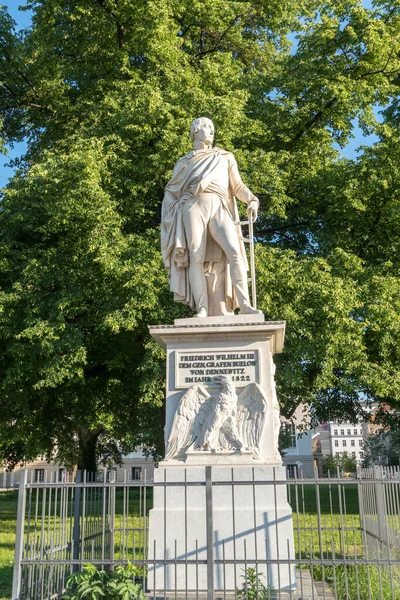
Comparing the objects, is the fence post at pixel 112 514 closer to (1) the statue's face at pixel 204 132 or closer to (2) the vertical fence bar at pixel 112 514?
(2) the vertical fence bar at pixel 112 514

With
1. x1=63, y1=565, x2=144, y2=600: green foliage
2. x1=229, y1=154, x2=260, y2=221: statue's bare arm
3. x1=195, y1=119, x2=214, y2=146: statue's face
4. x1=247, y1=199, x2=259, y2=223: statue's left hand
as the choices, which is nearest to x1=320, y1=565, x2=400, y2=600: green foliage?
x1=63, y1=565, x2=144, y2=600: green foliage

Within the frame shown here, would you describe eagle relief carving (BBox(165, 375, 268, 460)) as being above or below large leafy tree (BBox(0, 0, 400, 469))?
below

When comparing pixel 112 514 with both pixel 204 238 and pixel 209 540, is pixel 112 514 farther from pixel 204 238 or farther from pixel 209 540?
pixel 204 238

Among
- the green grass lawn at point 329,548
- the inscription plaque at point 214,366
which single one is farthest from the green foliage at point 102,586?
the inscription plaque at point 214,366

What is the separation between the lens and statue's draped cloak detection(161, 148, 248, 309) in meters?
7.48

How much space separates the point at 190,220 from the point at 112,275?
192 inches

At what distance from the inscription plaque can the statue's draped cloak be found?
2.81ft

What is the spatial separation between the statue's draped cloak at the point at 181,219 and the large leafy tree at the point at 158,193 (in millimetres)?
3962

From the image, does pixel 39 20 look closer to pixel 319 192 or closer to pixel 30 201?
pixel 30 201

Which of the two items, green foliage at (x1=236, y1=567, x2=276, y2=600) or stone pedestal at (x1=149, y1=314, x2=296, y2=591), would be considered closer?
green foliage at (x1=236, y1=567, x2=276, y2=600)

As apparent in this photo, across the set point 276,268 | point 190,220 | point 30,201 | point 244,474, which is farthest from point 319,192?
point 244,474

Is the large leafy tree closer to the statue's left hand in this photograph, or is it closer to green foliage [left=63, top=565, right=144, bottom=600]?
the statue's left hand

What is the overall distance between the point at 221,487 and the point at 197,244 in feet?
8.97

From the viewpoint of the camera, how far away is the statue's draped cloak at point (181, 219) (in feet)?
24.5
